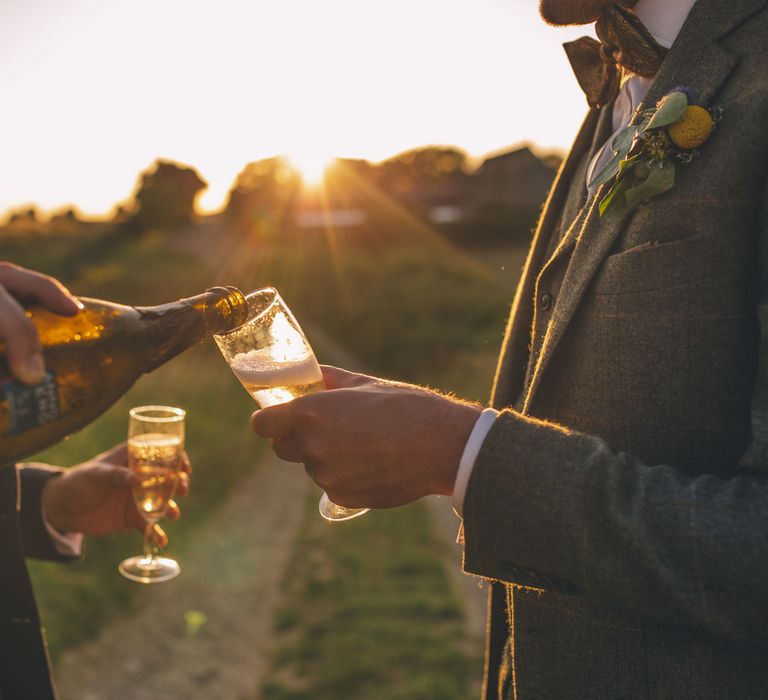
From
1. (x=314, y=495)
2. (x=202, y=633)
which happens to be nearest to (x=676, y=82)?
(x=202, y=633)

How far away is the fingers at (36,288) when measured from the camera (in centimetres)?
145

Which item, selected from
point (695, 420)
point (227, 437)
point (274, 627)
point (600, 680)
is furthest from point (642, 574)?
point (227, 437)

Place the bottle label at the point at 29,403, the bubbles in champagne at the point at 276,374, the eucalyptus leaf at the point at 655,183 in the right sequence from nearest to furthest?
1. the bottle label at the point at 29,403
2. the eucalyptus leaf at the point at 655,183
3. the bubbles in champagne at the point at 276,374

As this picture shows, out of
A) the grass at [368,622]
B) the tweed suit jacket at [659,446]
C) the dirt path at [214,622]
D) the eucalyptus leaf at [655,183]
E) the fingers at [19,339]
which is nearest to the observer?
the fingers at [19,339]

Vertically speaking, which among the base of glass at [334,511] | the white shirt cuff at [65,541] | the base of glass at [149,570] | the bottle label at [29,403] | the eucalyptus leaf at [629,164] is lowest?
the base of glass at [149,570]

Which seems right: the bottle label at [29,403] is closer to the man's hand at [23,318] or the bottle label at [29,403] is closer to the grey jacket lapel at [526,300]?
the man's hand at [23,318]

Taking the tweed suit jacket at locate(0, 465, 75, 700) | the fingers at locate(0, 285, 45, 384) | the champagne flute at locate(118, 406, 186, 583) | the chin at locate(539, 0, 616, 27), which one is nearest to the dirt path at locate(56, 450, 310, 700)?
the champagne flute at locate(118, 406, 186, 583)

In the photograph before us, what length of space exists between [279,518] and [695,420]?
8.66 metres

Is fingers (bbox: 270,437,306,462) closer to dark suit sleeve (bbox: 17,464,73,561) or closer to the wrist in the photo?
→ the wrist

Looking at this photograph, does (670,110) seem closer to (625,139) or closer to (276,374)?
(625,139)

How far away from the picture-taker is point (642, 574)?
1.40 m

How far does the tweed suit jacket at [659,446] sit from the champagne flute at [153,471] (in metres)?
1.53

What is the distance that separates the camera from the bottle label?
150cm

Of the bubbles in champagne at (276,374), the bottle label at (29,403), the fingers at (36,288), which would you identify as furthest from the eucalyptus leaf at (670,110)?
the bottle label at (29,403)
